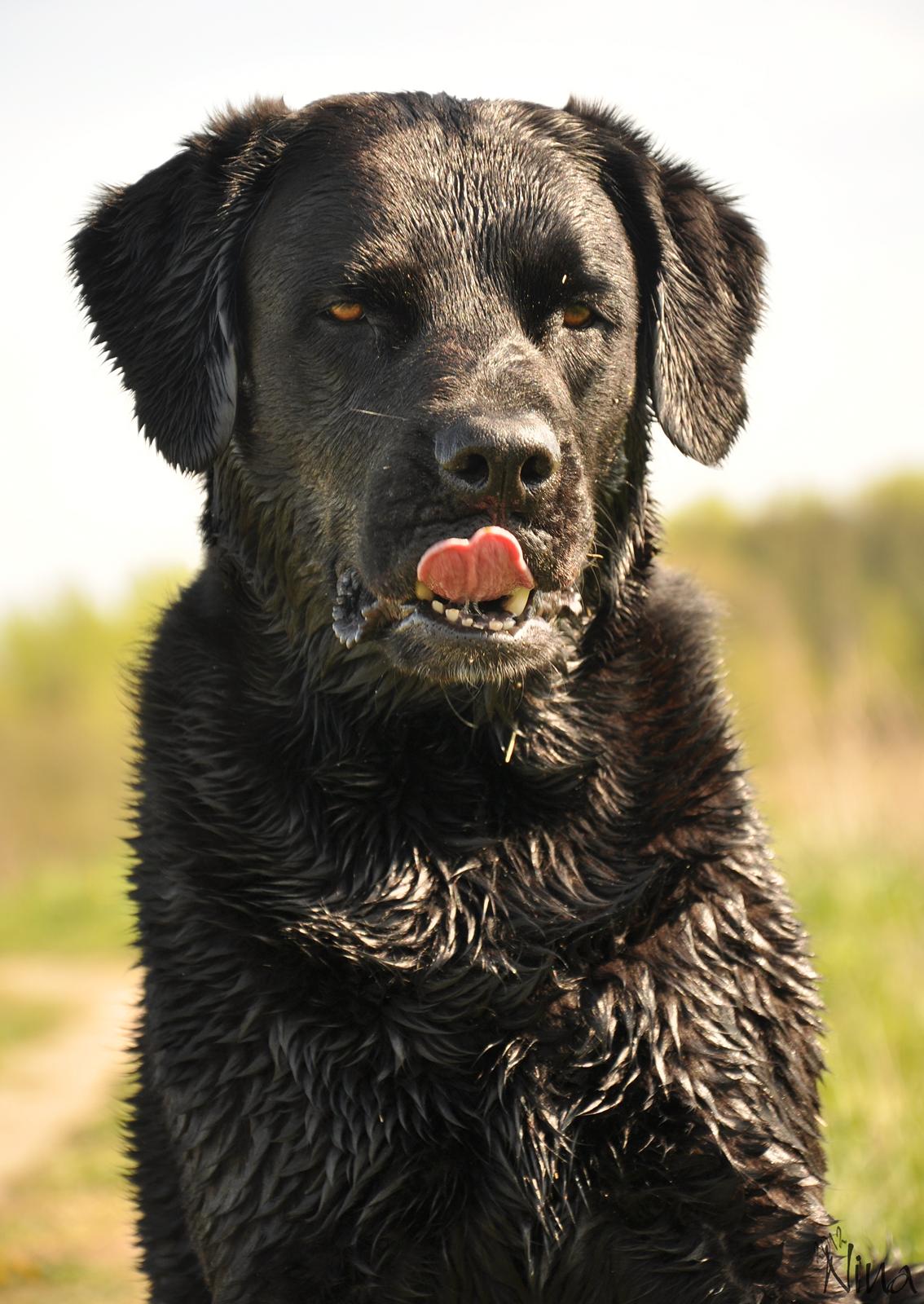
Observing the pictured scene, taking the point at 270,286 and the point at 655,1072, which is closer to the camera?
the point at 655,1072

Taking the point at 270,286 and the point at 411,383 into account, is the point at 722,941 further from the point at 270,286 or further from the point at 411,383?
the point at 270,286

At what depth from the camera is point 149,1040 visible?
2957 millimetres

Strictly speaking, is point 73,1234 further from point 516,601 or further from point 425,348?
point 425,348

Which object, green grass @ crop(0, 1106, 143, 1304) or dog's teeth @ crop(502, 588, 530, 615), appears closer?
dog's teeth @ crop(502, 588, 530, 615)

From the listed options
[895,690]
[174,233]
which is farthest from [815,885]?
[174,233]

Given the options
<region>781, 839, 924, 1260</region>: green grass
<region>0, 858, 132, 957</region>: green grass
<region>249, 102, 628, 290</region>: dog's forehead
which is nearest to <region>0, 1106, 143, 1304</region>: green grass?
<region>781, 839, 924, 1260</region>: green grass

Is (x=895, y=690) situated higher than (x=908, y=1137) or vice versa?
(x=895, y=690)

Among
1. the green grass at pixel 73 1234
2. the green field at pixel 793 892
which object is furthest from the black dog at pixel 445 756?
the green grass at pixel 73 1234

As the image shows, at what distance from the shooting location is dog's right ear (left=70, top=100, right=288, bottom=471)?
10.7ft

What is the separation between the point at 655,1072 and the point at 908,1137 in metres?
3.12

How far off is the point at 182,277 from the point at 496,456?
1.14m

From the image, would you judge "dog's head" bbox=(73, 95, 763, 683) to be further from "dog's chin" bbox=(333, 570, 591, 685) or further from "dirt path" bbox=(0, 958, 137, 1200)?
"dirt path" bbox=(0, 958, 137, 1200)

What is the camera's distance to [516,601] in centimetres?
287

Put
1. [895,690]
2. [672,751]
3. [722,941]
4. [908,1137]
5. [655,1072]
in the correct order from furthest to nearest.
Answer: [895,690], [908,1137], [672,751], [722,941], [655,1072]
